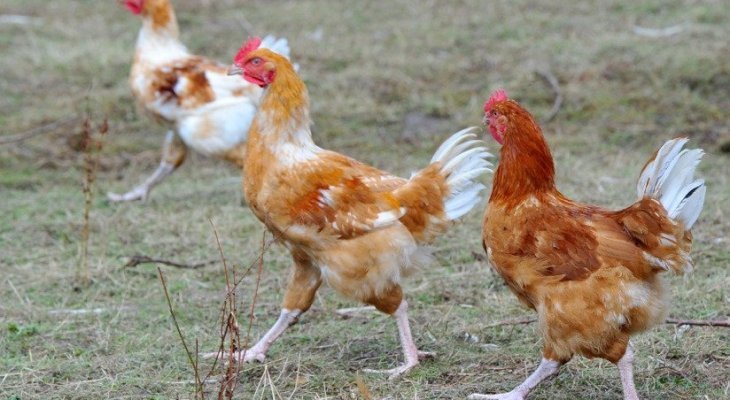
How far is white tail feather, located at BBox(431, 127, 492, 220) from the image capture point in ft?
17.5

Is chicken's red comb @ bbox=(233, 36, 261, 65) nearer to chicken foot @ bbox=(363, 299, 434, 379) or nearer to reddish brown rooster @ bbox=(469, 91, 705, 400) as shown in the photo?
chicken foot @ bbox=(363, 299, 434, 379)

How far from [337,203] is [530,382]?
1304 millimetres

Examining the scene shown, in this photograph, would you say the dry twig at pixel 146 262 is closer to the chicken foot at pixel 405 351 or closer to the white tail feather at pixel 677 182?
the chicken foot at pixel 405 351

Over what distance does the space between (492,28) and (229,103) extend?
4.79 meters

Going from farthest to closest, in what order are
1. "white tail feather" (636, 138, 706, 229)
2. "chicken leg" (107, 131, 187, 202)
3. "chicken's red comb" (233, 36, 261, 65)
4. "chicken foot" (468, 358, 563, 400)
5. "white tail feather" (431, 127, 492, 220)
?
"chicken leg" (107, 131, 187, 202) < "chicken's red comb" (233, 36, 261, 65) < "white tail feather" (431, 127, 492, 220) < "chicken foot" (468, 358, 563, 400) < "white tail feather" (636, 138, 706, 229)

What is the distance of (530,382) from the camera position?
4.61m

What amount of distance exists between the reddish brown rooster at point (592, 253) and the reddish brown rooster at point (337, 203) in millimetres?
625

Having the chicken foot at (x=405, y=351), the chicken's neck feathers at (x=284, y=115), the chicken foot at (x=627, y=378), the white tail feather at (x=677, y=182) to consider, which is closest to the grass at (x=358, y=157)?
the chicken foot at (x=405, y=351)

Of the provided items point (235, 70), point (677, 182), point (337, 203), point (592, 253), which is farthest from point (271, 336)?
point (677, 182)

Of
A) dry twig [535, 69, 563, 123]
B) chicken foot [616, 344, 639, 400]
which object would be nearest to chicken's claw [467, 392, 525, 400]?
chicken foot [616, 344, 639, 400]

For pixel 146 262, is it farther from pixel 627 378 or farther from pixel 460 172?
pixel 627 378

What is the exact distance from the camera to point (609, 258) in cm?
438

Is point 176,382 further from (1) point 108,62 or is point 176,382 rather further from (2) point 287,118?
(1) point 108,62

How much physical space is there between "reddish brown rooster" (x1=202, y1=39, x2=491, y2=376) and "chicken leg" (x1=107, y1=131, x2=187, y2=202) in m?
3.35
